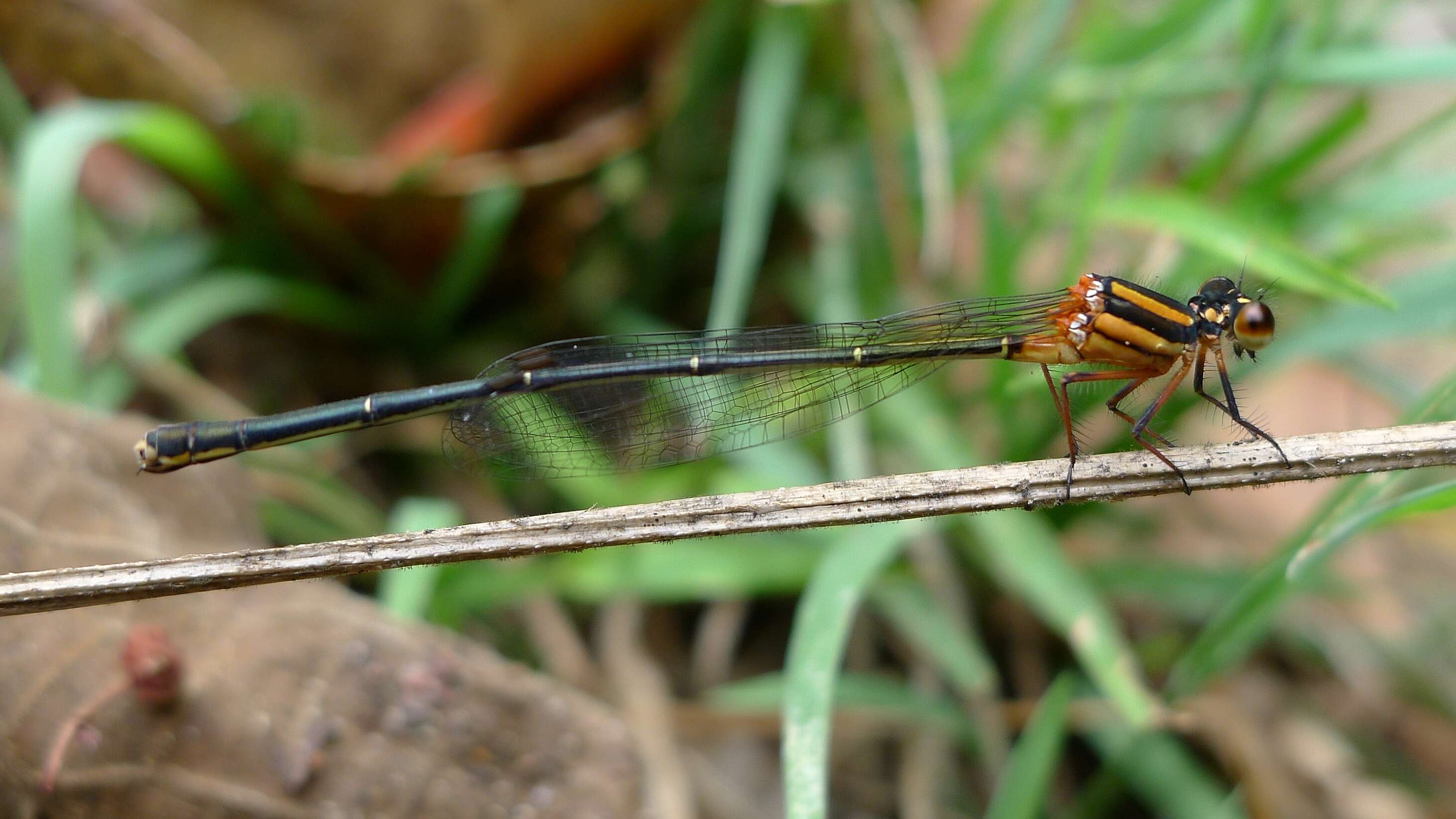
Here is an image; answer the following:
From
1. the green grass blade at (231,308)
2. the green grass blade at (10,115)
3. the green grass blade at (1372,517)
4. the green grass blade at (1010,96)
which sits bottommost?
the green grass blade at (1372,517)

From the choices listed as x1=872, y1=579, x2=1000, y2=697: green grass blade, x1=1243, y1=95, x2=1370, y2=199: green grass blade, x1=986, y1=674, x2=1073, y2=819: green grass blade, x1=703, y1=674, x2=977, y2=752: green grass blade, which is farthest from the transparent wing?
x1=1243, y1=95, x2=1370, y2=199: green grass blade

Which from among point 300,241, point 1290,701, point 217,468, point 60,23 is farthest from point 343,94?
point 1290,701

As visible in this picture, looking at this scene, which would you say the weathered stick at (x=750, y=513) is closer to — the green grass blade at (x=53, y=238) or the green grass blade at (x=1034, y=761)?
the green grass blade at (x=1034, y=761)

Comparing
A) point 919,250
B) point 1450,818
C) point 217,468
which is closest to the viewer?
point 217,468

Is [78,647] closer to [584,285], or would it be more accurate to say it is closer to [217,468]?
[217,468]

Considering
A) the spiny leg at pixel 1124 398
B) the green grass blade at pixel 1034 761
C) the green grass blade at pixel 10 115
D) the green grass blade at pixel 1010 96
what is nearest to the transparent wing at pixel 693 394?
the spiny leg at pixel 1124 398

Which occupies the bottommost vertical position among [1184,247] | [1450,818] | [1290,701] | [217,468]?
[1450,818]

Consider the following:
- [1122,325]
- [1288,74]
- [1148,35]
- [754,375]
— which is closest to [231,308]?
[754,375]
